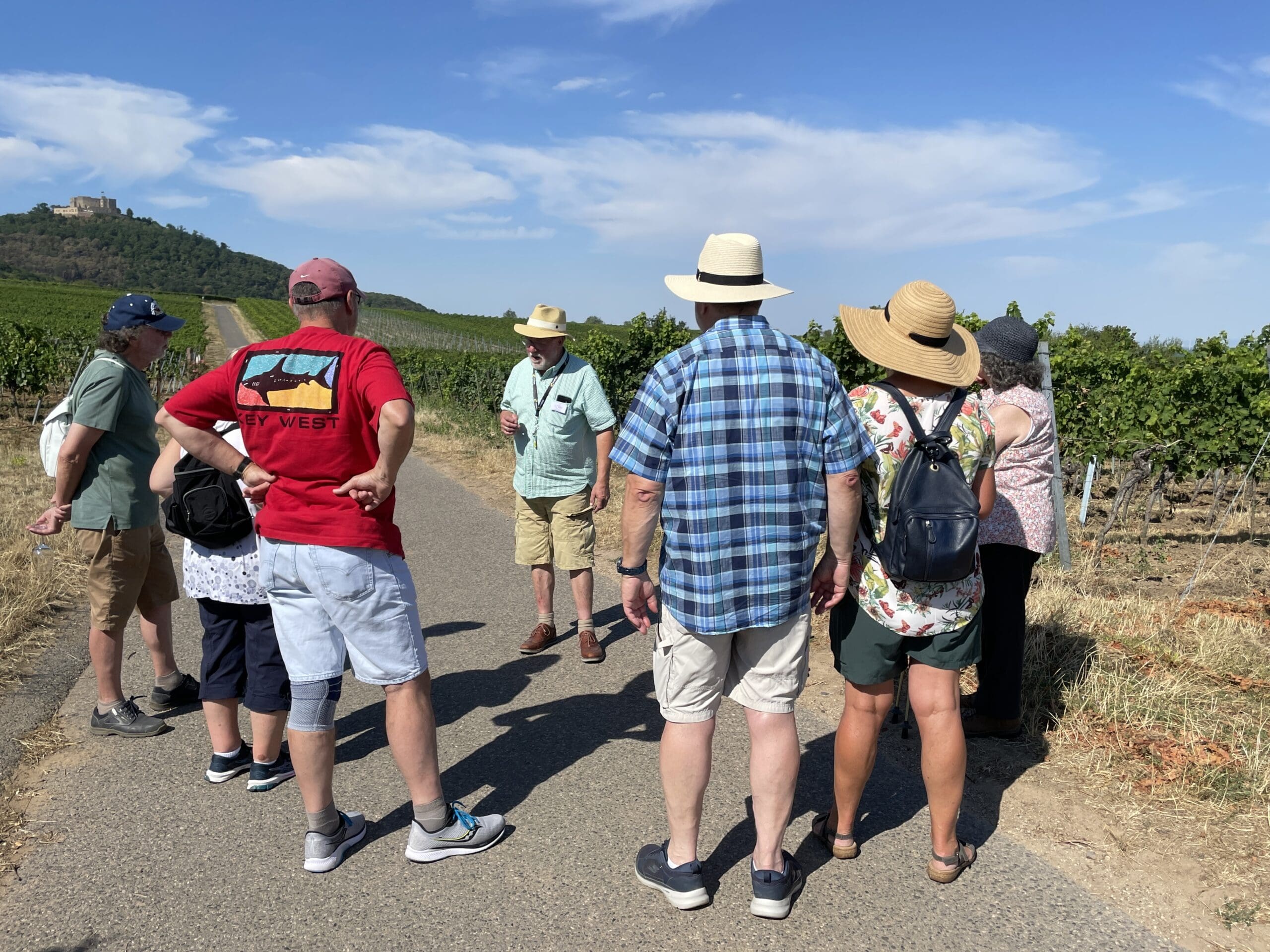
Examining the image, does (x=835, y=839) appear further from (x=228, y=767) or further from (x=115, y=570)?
(x=115, y=570)

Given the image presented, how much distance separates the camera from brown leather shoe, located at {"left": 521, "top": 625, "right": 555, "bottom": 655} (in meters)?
4.84

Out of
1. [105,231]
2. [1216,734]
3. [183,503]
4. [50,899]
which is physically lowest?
[50,899]

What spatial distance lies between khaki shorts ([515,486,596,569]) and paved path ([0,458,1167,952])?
96 centimetres

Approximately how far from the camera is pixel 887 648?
2615mm

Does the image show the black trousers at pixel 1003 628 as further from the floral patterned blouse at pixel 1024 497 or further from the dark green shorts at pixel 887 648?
the dark green shorts at pixel 887 648

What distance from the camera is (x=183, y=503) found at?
3074 millimetres

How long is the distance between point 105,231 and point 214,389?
199 metres

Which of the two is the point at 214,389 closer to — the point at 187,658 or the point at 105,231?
the point at 187,658

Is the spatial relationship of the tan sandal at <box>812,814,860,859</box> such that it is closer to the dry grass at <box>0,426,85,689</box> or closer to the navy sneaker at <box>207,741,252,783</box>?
the navy sneaker at <box>207,741,252,783</box>

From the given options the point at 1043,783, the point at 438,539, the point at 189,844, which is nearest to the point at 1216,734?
the point at 1043,783

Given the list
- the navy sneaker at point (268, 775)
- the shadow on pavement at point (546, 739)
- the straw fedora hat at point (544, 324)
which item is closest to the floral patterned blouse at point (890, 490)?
the shadow on pavement at point (546, 739)

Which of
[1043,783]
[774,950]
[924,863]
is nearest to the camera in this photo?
[774,950]

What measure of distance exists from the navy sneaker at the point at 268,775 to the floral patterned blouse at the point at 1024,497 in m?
2.80

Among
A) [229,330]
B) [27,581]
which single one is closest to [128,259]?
[229,330]
